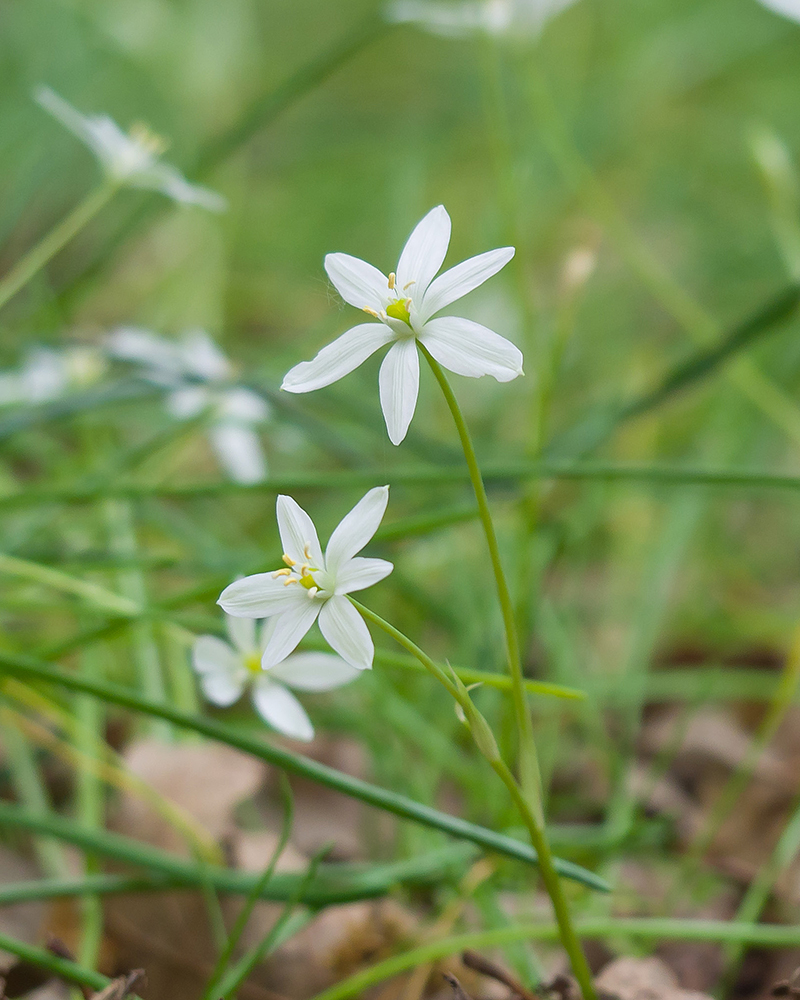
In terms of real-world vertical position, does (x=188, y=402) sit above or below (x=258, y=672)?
above

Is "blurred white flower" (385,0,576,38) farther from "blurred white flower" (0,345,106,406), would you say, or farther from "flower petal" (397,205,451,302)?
"flower petal" (397,205,451,302)

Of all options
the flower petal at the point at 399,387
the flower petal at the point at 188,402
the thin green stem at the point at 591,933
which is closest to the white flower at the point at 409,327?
the flower petal at the point at 399,387

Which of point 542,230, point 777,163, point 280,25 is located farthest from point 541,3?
point 280,25

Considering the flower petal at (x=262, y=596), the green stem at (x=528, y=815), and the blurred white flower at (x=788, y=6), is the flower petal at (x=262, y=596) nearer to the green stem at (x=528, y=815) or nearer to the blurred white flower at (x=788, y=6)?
the green stem at (x=528, y=815)

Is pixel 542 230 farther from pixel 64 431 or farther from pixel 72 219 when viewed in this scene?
pixel 72 219

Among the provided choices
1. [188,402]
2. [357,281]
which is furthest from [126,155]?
[357,281]

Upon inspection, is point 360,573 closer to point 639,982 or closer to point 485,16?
point 639,982

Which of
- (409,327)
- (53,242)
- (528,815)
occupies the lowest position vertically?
(528,815)
